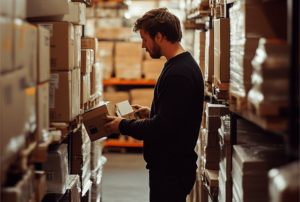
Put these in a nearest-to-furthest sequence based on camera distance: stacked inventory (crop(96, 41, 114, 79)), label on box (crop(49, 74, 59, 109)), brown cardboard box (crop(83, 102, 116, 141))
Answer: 1. label on box (crop(49, 74, 59, 109))
2. brown cardboard box (crop(83, 102, 116, 141))
3. stacked inventory (crop(96, 41, 114, 79))

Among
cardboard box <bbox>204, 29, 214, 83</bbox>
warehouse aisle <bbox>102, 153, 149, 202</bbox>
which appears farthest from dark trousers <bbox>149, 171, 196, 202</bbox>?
warehouse aisle <bbox>102, 153, 149, 202</bbox>

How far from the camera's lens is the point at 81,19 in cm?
351

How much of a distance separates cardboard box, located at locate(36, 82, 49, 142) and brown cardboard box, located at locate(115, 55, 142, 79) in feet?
19.1

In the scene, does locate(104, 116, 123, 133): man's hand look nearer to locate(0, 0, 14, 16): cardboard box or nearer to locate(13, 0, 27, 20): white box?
locate(13, 0, 27, 20): white box

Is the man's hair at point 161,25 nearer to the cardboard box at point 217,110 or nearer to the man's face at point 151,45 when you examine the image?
the man's face at point 151,45

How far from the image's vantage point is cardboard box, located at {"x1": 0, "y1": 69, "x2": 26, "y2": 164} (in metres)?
1.57

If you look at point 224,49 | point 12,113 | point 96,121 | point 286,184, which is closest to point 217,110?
point 224,49

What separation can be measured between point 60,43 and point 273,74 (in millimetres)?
1724

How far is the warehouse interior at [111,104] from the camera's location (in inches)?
65.1

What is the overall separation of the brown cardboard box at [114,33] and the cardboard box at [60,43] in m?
5.65

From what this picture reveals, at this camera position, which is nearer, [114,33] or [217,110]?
[217,110]

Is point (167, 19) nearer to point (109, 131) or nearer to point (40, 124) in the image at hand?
point (109, 131)

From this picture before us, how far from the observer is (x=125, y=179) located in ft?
21.9

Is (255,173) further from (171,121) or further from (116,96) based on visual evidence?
(116,96)
